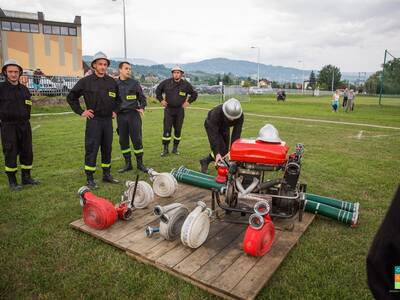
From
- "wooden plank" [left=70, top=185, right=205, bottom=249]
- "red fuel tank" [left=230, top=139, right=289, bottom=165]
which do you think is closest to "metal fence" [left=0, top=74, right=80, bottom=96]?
"wooden plank" [left=70, top=185, right=205, bottom=249]

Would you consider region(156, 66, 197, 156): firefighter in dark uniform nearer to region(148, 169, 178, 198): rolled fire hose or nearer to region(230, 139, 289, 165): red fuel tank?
region(148, 169, 178, 198): rolled fire hose

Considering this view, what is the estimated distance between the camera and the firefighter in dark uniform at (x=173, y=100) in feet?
25.0

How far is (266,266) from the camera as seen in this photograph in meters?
2.94

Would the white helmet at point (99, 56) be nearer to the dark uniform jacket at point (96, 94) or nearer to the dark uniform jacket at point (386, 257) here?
the dark uniform jacket at point (96, 94)

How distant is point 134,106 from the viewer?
6.23 metres

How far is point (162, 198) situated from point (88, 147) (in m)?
1.60

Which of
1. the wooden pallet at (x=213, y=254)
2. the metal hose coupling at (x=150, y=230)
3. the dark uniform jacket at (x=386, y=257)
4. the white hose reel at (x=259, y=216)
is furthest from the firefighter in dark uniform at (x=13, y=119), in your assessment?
the dark uniform jacket at (x=386, y=257)

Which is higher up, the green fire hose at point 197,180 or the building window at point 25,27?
the building window at point 25,27

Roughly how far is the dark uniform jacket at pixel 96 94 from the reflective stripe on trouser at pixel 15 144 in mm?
905

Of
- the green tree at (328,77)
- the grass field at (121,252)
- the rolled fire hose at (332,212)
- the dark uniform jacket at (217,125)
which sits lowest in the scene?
the grass field at (121,252)

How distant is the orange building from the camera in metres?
41.8

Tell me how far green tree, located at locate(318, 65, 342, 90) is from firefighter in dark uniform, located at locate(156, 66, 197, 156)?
82044mm

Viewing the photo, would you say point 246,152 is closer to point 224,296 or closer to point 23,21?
point 224,296

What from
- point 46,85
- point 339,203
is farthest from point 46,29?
point 339,203
